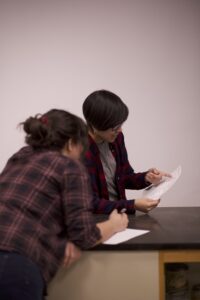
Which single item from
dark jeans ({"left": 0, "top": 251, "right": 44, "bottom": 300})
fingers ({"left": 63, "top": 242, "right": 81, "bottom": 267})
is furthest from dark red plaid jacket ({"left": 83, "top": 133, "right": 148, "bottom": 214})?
dark jeans ({"left": 0, "top": 251, "right": 44, "bottom": 300})

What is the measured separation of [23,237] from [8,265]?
0.09 metres

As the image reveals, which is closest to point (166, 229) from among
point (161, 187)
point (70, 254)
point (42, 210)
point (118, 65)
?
point (161, 187)

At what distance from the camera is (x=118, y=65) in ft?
8.16

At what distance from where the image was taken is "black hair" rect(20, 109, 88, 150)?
1.12m

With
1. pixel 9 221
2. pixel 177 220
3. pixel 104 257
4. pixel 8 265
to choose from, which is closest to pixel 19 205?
pixel 9 221

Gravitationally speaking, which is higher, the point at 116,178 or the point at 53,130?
the point at 53,130

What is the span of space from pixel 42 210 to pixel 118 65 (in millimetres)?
1654

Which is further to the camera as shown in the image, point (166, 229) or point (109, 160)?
point (109, 160)

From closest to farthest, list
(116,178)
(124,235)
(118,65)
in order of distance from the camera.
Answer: (124,235) → (116,178) → (118,65)

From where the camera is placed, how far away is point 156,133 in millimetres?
2535

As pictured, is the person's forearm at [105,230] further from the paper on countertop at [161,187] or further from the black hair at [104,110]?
the black hair at [104,110]

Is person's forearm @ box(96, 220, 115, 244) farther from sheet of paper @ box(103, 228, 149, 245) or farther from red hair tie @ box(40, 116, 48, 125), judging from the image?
red hair tie @ box(40, 116, 48, 125)

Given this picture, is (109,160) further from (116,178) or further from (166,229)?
(166,229)

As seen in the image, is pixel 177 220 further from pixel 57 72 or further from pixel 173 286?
pixel 57 72
